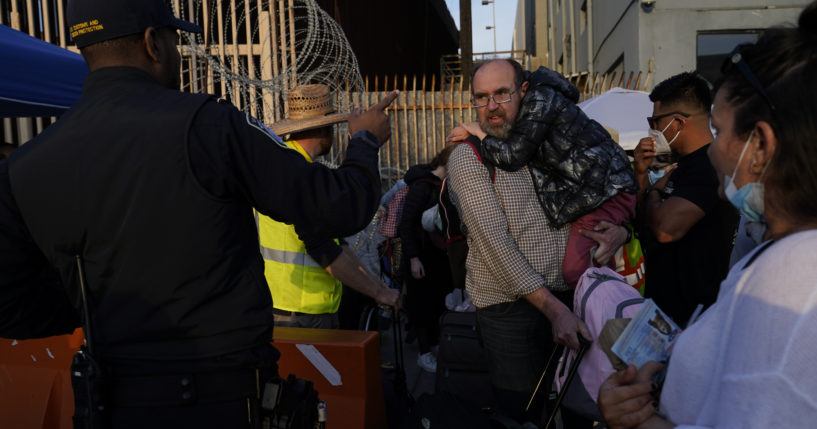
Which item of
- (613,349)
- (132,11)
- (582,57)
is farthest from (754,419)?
(582,57)

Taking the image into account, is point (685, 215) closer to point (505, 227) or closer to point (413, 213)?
point (505, 227)

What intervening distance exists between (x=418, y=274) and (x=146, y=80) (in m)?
4.50

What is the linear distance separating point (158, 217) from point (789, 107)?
1514mm

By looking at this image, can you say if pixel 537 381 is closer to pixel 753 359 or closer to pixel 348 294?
pixel 753 359

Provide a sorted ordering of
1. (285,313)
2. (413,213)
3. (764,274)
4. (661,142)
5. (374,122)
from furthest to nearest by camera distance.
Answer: (413,213) < (285,313) < (661,142) < (374,122) < (764,274)

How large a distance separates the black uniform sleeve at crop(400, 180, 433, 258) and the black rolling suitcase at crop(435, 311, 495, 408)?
6.99 ft

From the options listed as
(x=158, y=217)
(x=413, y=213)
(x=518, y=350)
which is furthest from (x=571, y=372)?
(x=413, y=213)

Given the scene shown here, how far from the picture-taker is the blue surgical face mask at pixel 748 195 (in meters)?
1.22

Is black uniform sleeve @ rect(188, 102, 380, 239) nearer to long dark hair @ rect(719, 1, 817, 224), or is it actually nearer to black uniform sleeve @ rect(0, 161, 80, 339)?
black uniform sleeve @ rect(0, 161, 80, 339)

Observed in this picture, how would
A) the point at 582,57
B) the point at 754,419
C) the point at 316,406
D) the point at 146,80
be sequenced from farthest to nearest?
the point at 582,57 < the point at 316,406 < the point at 146,80 < the point at 754,419

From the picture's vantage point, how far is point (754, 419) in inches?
40.5

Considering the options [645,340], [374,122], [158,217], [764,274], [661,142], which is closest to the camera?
[764,274]

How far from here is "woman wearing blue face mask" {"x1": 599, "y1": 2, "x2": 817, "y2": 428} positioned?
3.32ft

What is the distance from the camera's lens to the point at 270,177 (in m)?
1.71
